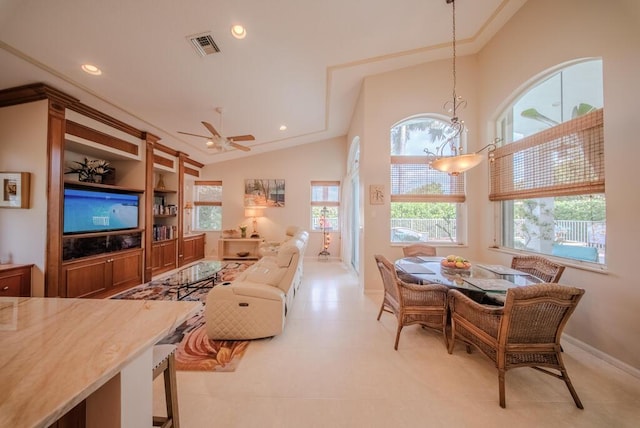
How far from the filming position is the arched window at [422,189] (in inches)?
156

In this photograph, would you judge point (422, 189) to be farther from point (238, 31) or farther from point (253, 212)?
point (253, 212)

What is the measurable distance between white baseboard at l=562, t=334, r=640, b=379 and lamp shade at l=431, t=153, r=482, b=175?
7.12 feet

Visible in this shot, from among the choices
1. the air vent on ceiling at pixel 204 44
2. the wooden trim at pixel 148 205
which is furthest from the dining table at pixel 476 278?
the wooden trim at pixel 148 205

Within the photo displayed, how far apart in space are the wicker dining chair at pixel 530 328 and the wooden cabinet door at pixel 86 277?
16.0 feet

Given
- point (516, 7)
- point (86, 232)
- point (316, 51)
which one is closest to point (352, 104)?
point (316, 51)

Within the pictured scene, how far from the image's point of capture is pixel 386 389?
1781 mm

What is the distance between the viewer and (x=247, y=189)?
6.57 meters

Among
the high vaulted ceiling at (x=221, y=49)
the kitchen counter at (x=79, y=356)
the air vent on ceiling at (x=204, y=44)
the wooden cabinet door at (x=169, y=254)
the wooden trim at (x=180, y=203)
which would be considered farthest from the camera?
the wooden trim at (x=180, y=203)

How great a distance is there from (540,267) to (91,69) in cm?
560

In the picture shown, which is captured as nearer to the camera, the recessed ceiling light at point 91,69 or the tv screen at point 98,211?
the recessed ceiling light at point 91,69

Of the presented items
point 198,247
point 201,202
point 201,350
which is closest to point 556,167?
point 201,350

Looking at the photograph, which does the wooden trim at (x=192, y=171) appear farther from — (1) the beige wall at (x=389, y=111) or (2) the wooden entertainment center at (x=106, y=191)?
(1) the beige wall at (x=389, y=111)

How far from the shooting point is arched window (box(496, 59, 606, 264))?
2361 mm

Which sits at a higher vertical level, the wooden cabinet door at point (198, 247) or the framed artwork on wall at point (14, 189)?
the framed artwork on wall at point (14, 189)
